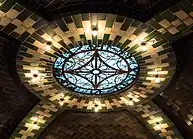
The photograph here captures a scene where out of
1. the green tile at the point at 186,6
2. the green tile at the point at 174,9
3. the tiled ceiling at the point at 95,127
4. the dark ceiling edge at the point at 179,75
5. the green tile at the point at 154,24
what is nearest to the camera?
the green tile at the point at 186,6

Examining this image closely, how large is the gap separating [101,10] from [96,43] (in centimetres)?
113

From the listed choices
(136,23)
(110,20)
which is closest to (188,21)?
(136,23)

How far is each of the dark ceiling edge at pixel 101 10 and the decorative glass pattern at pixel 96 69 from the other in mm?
1289

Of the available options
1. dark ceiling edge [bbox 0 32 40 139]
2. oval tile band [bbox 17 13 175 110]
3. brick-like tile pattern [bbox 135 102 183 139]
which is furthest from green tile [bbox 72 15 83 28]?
→ brick-like tile pattern [bbox 135 102 183 139]

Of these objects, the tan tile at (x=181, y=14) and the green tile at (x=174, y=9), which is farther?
the tan tile at (x=181, y=14)

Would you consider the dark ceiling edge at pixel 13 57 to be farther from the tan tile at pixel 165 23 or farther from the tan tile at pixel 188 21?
the tan tile at pixel 188 21

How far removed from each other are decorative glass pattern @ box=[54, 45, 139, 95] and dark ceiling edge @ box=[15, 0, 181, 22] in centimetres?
129

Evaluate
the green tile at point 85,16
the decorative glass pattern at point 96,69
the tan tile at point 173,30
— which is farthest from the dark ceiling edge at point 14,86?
the tan tile at point 173,30

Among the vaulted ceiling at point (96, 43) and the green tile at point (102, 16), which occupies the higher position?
the green tile at point (102, 16)

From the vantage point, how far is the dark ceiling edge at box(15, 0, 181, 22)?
6.66 meters

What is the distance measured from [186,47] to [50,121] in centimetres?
493

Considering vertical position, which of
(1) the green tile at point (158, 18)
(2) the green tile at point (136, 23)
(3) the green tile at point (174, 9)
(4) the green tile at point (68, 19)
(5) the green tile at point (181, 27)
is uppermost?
(3) the green tile at point (174, 9)

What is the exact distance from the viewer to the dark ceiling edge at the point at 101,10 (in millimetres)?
6660

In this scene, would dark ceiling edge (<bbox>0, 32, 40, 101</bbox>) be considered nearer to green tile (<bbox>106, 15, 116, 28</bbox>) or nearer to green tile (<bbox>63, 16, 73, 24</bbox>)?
green tile (<bbox>63, 16, 73, 24</bbox>)
